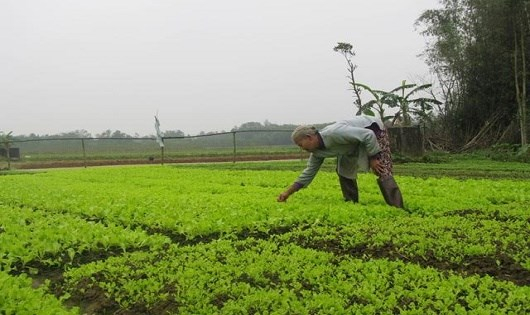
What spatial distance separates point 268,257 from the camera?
16.6 feet

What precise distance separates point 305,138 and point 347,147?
2.57 ft

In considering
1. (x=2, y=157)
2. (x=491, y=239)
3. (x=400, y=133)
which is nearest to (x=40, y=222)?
(x=491, y=239)

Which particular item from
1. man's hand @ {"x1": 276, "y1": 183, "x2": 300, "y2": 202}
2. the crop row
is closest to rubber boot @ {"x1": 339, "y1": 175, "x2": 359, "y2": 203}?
man's hand @ {"x1": 276, "y1": 183, "x2": 300, "y2": 202}

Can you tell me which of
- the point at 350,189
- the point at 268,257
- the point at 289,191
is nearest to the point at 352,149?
the point at 350,189

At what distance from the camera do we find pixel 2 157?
34750 mm

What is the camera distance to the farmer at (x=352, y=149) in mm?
7867

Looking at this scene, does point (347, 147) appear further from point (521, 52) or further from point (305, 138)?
point (521, 52)

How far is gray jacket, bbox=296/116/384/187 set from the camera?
784cm

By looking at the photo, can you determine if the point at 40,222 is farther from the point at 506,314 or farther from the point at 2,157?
the point at 2,157

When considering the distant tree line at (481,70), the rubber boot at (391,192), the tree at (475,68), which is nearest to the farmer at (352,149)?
the rubber boot at (391,192)

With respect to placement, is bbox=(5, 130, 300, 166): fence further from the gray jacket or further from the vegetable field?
the vegetable field

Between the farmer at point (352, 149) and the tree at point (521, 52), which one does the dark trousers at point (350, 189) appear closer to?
the farmer at point (352, 149)

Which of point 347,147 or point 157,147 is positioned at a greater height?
point 347,147

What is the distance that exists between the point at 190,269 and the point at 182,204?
3804 mm
